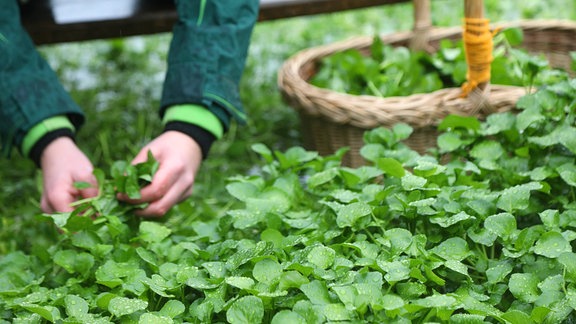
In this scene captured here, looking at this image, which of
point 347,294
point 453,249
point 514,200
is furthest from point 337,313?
point 514,200

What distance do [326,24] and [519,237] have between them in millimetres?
2271

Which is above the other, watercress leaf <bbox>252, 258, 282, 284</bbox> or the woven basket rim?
→ watercress leaf <bbox>252, 258, 282, 284</bbox>

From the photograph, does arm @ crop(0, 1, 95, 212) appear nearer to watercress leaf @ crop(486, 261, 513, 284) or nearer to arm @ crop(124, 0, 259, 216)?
arm @ crop(124, 0, 259, 216)

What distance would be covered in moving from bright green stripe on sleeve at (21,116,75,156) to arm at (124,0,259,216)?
189 millimetres

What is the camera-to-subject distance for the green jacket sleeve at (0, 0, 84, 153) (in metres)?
1.47

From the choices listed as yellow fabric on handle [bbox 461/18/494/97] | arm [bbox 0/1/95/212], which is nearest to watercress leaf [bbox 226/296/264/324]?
arm [bbox 0/1/95/212]

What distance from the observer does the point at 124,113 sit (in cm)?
240

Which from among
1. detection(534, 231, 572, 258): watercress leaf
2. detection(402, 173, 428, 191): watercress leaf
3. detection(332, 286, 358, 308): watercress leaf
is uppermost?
detection(402, 173, 428, 191): watercress leaf

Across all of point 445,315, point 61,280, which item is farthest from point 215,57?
point 445,315

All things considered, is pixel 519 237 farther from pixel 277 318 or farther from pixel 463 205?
pixel 277 318

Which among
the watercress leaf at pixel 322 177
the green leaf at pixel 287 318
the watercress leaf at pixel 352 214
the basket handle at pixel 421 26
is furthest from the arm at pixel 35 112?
the basket handle at pixel 421 26

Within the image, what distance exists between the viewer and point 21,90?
1477 mm

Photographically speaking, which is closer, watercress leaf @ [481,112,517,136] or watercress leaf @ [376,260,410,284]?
watercress leaf @ [376,260,410,284]

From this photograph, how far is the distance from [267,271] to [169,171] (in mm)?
400
